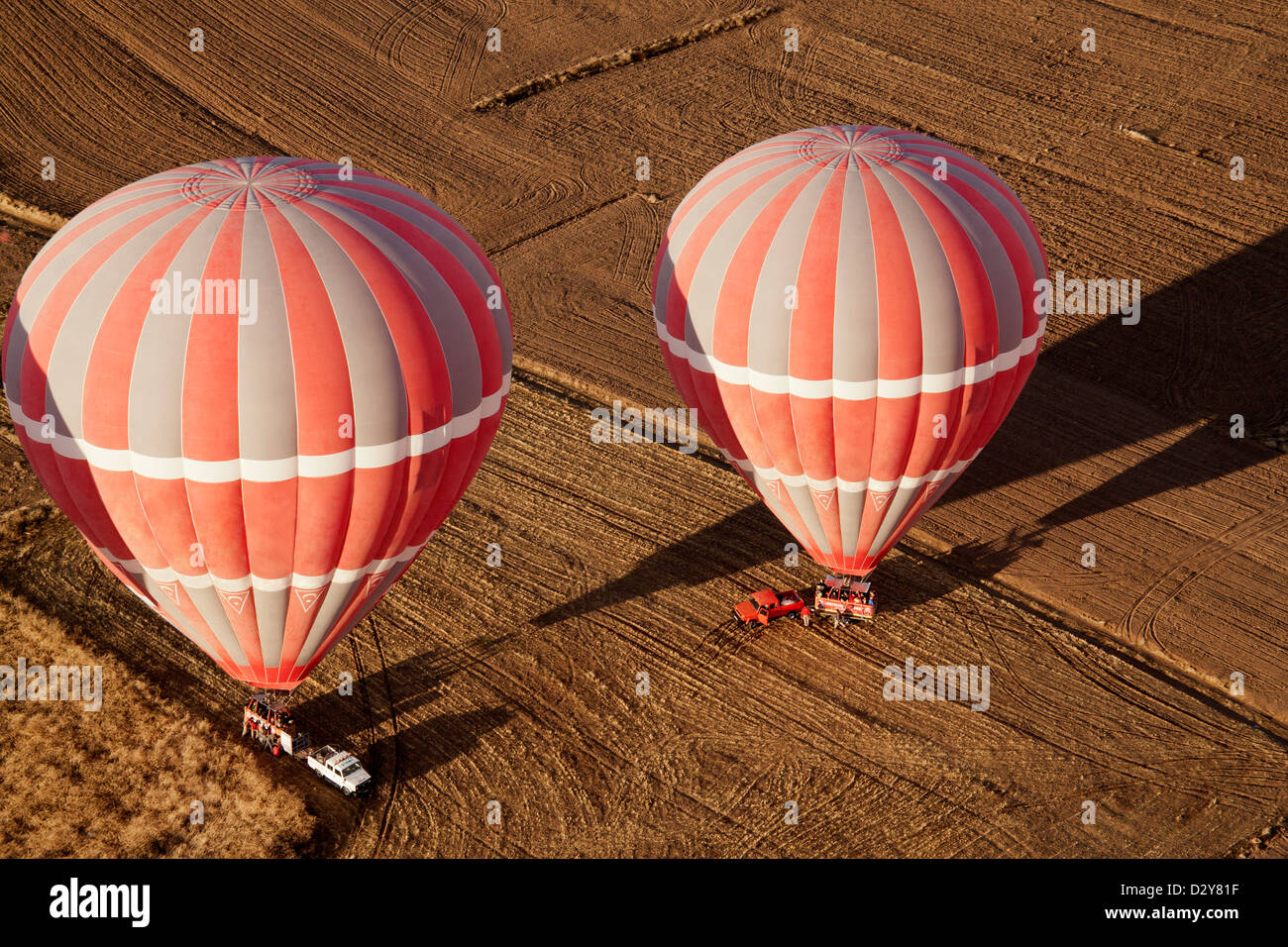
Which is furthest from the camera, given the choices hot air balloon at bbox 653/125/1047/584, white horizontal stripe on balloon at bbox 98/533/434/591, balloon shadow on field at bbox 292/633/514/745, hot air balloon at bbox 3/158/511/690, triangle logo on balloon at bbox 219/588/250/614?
balloon shadow on field at bbox 292/633/514/745

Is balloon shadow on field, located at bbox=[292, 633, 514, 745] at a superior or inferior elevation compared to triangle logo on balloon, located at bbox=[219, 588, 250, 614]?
inferior

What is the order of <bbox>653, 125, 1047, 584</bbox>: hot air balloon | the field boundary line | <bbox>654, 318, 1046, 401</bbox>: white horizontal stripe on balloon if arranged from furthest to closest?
1. the field boundary line
2. <bbox>654, 318, 1046, 401</bbox>: white horizontal stripe on balloon
3. <bbox>653, 125, 1047, 584</bbox>: hot air balloon

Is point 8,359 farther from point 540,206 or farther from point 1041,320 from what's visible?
point 540,206

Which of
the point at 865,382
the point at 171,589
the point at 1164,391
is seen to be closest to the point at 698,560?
the point at 865,382

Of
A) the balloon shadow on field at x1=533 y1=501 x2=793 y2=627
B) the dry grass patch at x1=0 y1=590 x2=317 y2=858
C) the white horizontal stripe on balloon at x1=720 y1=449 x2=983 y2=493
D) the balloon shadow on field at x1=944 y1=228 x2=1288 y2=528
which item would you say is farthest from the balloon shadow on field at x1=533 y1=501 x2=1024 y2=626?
the dry grass patch at x1=0 y1=590 x2=317 y2=858

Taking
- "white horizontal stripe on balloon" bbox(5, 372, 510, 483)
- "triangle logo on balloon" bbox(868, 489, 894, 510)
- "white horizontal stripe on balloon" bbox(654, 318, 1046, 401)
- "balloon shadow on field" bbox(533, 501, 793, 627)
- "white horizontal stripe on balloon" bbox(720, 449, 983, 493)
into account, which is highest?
"white horizontal stripe on balloon" bbox(654, 318, 1046, 401)

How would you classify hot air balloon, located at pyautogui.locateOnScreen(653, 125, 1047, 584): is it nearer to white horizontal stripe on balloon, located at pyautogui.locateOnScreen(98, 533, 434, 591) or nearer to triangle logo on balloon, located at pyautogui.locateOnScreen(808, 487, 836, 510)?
triangle logo on balloon, located at pyautogui.locateOnScreen(808, 487, 836, 510)

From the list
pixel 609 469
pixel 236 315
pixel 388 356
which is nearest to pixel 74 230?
pixel 236 315
